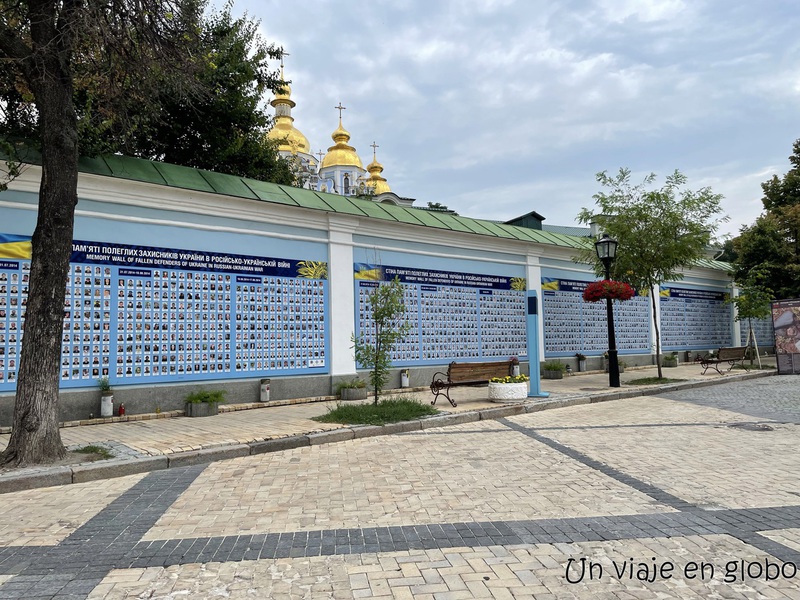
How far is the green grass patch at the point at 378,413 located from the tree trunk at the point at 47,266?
4057 mm

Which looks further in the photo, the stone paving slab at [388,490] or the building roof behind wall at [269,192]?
the building roof behind wall at [269,192]

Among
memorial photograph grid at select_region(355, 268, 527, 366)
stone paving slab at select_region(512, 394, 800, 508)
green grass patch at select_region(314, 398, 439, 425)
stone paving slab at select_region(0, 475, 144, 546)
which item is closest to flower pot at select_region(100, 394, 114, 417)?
stone paving slab at select_region(0, 475, 144, 546)

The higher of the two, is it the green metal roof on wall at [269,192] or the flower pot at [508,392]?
the green metal roof on wall at [269,192]

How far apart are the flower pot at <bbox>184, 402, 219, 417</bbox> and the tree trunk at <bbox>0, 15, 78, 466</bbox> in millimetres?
3338

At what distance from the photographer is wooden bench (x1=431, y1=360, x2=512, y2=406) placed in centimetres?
1150

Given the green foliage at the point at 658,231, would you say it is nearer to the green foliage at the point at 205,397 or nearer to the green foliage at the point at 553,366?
the green foliage at the point at 553,366

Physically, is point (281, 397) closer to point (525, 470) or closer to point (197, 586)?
point (525, 470)

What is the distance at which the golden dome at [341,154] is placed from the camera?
5209 centimetres

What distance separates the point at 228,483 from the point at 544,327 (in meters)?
13.4

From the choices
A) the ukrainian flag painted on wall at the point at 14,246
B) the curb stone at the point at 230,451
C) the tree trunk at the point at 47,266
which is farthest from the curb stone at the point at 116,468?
the ukrainian flag painted on wall at the point at 14,246

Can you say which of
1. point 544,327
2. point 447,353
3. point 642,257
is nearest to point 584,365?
point 544,327

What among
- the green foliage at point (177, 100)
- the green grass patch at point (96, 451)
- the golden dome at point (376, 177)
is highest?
the golden dome at point (376, 177)

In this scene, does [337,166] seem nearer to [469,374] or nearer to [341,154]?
[341,154]

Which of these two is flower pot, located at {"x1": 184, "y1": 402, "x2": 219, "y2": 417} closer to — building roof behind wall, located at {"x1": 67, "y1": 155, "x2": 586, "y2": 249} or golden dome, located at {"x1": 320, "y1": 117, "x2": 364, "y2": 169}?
building roof behind wall, located at {"x1": 67, "y1": 155, "x2": 586, "y2": 249}
